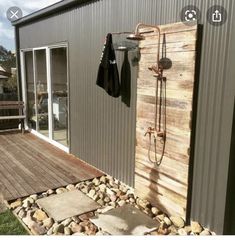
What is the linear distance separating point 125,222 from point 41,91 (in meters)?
3.83

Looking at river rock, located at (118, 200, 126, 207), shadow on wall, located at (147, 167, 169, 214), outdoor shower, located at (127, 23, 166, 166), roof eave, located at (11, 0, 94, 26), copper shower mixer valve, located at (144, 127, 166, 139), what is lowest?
river rock, located at (118, 200, 126, 207)

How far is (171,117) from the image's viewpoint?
289cm

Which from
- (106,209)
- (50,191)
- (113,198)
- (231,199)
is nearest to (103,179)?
(113,198)

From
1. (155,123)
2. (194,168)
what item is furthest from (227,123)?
(155,123)

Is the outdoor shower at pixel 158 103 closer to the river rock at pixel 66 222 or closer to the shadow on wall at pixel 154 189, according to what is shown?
the shadow on wall at pixel 154 189

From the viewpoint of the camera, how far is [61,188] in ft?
12.1

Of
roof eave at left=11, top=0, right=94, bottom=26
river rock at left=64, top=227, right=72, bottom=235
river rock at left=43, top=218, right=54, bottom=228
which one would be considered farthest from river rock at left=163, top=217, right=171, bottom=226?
roof eave at left=11, top=0, right=94, bottom=26

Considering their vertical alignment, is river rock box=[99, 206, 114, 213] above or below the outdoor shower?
below

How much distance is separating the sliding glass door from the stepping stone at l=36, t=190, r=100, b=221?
6.08 feet

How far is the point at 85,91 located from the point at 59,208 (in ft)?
6.20

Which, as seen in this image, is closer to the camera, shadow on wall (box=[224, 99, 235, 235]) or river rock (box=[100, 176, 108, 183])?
shadow on wall (box=[224, 99, 235, 235])

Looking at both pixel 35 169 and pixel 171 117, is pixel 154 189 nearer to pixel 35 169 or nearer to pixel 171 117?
pixel 171 117

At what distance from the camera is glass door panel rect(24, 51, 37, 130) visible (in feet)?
21.2

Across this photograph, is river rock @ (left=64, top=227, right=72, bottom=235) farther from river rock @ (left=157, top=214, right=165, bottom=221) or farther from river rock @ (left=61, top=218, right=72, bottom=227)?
river rock @ (left=157, top=214, right=165, bottom=221)
